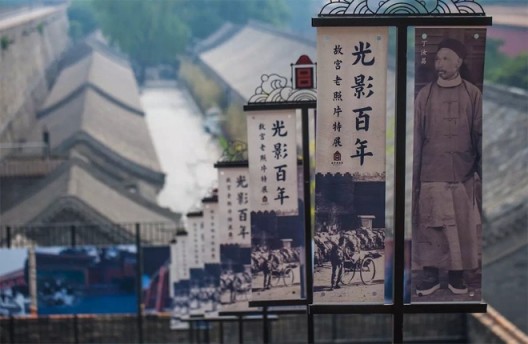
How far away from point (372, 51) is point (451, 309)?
170 cm

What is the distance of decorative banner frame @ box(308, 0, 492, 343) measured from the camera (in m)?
Answer: 6.01

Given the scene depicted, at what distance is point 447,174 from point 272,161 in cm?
171

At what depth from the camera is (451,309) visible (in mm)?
6305

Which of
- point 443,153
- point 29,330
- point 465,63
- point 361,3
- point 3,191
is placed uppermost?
point 361,3

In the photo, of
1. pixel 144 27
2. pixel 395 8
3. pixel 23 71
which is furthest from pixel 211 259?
pixel 144 27

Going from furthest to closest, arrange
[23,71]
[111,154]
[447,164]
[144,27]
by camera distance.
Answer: [144,27]
[23,71]
[111,154]
[447,164]

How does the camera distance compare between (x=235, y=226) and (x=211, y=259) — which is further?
(x=211, y=259)

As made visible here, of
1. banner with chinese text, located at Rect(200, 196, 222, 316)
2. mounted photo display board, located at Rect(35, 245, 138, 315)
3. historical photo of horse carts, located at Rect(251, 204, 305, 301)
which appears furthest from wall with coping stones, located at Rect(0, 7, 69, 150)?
historical photo of horse carts, located at Rect(251, 204, 305, 301)

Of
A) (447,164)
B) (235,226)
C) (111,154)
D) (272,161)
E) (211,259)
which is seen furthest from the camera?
(111,154)

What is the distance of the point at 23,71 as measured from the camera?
92.4 feet

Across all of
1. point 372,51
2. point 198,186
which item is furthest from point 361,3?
point 198,186

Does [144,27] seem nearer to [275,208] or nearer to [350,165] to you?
[275,208]

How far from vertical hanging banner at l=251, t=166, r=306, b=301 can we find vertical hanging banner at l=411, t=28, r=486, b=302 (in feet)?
4.34

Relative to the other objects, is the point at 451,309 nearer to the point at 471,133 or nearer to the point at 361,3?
the point at 471,133
